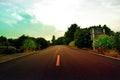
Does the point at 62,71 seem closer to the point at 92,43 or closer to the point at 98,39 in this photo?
the point at 98,39

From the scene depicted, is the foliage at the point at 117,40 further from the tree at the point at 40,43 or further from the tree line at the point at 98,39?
the tree at the point at 40,43

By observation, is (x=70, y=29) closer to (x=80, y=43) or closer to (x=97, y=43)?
(x=80, y=43)

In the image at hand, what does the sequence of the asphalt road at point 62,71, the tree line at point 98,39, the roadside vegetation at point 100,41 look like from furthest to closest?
the tree line at point 98,39
the roadside vegetation at point 100,41
the asphalt road at point 62,71

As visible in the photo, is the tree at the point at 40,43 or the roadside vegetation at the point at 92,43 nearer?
the roadside vegetation at the point at 92,43

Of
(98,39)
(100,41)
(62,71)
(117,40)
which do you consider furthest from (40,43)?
(62,71)

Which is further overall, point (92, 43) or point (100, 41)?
point (92, 43)

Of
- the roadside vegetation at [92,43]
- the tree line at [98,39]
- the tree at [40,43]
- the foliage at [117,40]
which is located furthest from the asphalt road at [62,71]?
the tree at [40,43]

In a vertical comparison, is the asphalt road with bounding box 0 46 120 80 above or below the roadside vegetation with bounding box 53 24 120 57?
below

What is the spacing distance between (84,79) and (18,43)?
69567 millimetres

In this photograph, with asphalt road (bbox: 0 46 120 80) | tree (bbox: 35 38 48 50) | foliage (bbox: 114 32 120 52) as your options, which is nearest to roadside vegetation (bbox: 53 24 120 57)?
foliage (bbox: 114 32 120 52)

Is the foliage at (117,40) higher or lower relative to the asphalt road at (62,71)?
Answer: higher

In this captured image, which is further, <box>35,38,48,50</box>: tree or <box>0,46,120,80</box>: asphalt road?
<box>35,38,48,50</box>: tree

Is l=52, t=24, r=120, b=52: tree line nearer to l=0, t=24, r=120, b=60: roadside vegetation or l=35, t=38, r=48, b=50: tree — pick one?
l=0, t=24, r=120, b=60: roadside vegetation

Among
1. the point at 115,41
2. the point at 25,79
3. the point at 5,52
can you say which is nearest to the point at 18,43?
the point at 5,52
